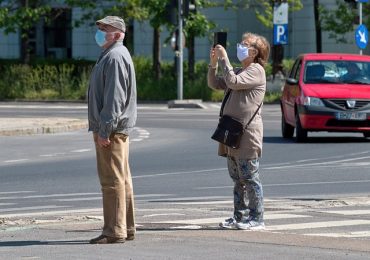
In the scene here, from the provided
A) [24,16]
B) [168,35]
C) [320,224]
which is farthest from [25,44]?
[320,224]

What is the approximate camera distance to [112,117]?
424 inches

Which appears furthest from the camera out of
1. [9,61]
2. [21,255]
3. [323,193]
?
[9,61]

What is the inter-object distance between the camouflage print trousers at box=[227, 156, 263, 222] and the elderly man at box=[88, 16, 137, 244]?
4.00ft

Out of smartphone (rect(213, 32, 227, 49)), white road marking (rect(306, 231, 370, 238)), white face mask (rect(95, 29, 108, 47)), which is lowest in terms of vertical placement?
white road marking (rect(306, 231, 370, 238))

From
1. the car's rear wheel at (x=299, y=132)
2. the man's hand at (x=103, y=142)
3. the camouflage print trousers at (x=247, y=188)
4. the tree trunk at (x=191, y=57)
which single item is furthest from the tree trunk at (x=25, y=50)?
the man's hand at (x=103, y=142)

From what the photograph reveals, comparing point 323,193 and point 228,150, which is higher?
point 228,150

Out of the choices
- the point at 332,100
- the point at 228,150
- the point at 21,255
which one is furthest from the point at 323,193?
the point at 332,100

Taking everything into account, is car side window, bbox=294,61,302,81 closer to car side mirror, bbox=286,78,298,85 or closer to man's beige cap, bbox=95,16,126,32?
car side mirror, bbox=286,78,298,85

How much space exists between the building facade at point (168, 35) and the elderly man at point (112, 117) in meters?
52.4

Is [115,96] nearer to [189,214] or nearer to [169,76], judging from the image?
[189,214]

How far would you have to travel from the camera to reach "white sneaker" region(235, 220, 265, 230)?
39.0 ft

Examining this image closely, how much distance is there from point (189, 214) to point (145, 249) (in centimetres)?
288

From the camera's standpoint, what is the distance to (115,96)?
10.8 meters

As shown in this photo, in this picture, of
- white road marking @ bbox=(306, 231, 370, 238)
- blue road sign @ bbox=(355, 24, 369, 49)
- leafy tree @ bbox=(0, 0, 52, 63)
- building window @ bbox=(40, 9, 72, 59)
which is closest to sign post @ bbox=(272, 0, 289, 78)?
blue road sign @ bbox=(355, 24, 369, 49)
